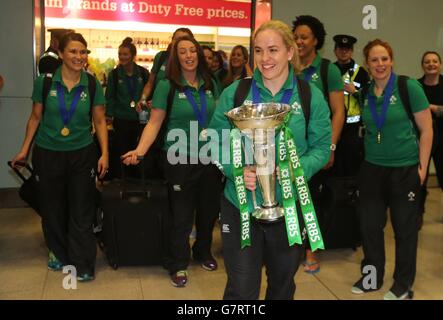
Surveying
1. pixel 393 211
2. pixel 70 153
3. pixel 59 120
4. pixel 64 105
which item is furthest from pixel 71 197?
pixel 393 211

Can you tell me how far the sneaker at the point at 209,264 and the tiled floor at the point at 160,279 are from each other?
5 cm

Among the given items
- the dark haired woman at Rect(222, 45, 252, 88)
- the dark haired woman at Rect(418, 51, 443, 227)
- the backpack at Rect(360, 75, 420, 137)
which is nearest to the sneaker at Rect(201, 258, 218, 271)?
the backpack at Rect(360, 75, 420, 137)

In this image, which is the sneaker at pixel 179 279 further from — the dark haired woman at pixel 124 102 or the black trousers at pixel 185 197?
the dark haired woman at pixel 124 102

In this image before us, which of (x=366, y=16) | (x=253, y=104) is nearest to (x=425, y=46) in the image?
(x=366, y=16)

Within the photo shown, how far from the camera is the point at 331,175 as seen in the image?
4617 mm

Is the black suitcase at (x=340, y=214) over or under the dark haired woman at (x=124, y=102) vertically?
under

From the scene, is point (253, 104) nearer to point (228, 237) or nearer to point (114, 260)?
point (228, 237)

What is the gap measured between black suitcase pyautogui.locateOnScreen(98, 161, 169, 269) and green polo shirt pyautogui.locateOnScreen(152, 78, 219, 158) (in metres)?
0.46

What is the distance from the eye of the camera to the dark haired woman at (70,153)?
3574 millimetres

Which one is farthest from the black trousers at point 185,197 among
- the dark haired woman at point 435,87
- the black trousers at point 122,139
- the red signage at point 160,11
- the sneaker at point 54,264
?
the red signage at point 160,11

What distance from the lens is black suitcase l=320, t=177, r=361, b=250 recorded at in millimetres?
4168

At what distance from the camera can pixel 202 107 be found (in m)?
3.57

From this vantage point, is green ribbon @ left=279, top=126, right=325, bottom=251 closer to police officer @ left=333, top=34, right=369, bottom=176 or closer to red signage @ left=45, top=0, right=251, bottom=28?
police officer @ left=333, top=34, right=369, bottom=176

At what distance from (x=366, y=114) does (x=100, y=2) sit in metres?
4.17
